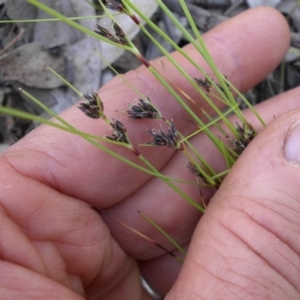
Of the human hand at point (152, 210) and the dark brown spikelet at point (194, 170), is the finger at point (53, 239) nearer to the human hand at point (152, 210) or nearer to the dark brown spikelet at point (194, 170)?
the human hand at point (152, 210)

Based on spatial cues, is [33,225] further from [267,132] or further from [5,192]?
[267,132]

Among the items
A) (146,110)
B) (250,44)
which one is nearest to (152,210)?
(146,110)

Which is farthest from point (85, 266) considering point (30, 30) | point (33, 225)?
point (30, 30)

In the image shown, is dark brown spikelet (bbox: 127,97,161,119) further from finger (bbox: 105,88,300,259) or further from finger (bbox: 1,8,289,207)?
finger (bbox: 105,88,300,259)

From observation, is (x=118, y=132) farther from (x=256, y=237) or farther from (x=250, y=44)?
(x=250, y=44)

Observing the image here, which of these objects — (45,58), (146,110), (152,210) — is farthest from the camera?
(45,58)

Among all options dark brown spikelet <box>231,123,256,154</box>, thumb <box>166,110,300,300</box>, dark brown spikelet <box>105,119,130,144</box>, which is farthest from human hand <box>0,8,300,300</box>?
dark brown spikelet <box>105,119,130,144</box>

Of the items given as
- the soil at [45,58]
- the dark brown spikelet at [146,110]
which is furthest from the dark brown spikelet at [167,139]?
the soil at [45,58]
